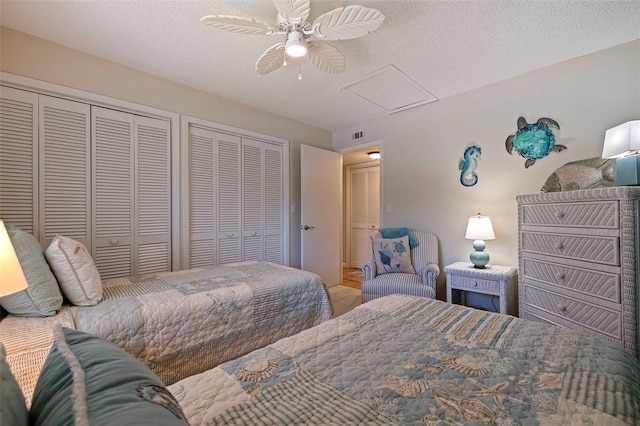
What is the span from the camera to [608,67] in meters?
2.13

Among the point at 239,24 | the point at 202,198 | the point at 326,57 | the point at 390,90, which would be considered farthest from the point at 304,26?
the point at 202,198

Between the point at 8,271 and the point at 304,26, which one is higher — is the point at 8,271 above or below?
below

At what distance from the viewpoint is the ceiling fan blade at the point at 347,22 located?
1.43 m

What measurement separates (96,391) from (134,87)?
284 cm

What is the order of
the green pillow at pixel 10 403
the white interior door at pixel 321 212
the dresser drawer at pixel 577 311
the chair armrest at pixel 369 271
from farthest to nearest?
1. the white interior door at pixel 321 212
2. the chair armrest at pixel 369 271
3. the dresser drawer at pixel 577 311
4. the green pillow at pixel 10 403

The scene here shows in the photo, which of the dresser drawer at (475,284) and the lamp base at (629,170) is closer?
the lamp base at (629,170)

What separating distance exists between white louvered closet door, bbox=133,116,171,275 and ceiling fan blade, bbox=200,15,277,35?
4.90ft

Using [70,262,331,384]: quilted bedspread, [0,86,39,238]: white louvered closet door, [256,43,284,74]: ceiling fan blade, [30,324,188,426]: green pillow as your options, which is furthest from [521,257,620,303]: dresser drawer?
[0,86,39,238]: white louvered closet door

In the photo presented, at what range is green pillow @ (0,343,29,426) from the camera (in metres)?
0.37

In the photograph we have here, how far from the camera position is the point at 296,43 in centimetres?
167

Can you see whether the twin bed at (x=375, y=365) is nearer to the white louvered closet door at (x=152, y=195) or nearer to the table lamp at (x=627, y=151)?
the white louvered closet door at (x=152, y=195)

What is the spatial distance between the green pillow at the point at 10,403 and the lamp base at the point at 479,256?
9.57 ft

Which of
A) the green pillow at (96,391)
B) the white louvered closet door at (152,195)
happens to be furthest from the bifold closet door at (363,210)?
the green pillow at (96,391)

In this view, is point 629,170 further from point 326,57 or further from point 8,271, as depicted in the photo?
point 8,271
